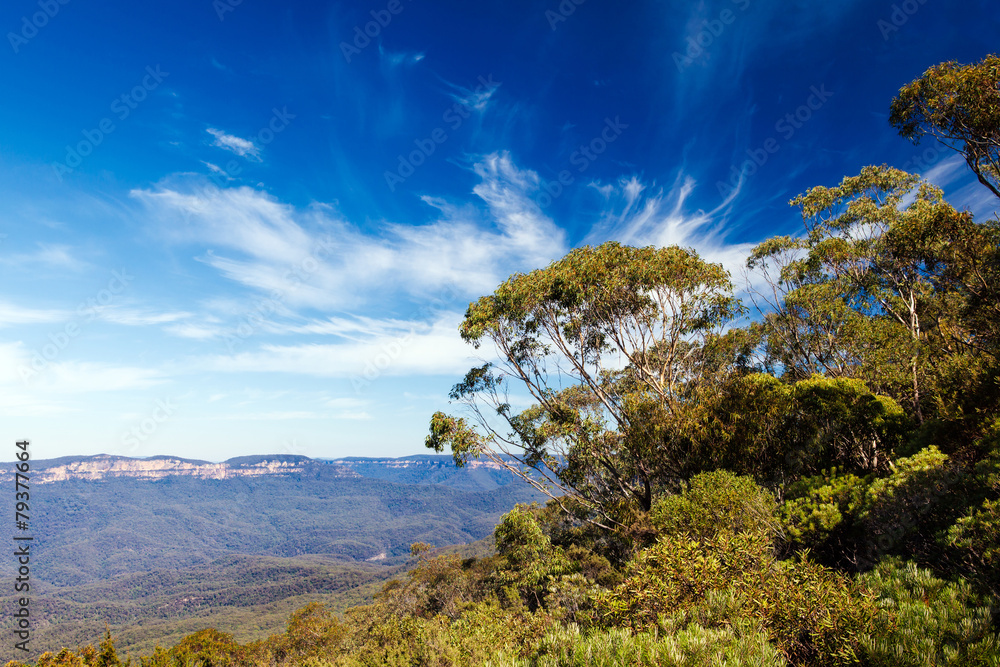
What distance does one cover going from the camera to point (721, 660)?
412 centimetres

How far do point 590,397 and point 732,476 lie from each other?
8.43 metres

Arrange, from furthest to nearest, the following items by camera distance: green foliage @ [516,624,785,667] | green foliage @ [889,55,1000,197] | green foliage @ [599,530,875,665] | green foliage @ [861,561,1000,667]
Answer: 1. green foliage @ [889,55,1000,197]
2. green foliage @ [599,530,875,665]
3. green foliage @ [861,561,1000,667]
4. green foliage @ [516,624,785,667]

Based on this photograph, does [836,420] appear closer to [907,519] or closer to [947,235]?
[907,519]

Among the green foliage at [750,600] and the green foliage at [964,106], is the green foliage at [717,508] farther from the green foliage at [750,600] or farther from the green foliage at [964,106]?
the green foliage at [964,106]

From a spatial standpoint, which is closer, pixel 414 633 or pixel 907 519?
pixel 907 519

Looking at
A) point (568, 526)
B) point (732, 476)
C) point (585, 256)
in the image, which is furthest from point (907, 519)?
point (568, 526)

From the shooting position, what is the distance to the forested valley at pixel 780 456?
5238 millimetres

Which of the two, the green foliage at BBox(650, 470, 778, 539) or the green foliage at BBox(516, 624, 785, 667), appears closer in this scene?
the green foliage at BBox(516, 624, 785, 667)

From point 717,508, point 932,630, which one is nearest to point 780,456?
point 717,508

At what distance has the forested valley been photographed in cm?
524

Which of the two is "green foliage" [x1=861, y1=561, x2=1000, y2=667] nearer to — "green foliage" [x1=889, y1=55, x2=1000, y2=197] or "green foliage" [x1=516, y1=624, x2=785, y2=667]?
"green foliage" [x1=516, y1=624, x2=785, y2=667]

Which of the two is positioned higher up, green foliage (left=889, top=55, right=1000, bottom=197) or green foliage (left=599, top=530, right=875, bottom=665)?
green foliage (left=889, top=55, right=1000, bottom=197)

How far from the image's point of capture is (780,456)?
1355 cm

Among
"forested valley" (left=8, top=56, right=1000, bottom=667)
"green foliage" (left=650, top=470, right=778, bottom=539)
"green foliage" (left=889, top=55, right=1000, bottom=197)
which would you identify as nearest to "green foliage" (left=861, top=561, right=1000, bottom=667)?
"forested valley" (left=8, top=56, right=1000, bottom=667)
